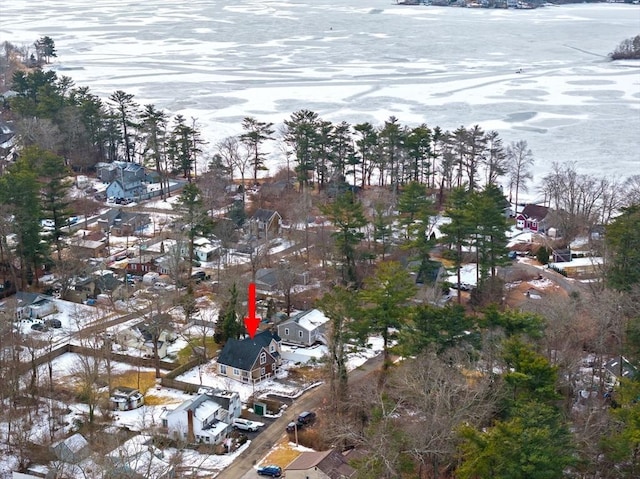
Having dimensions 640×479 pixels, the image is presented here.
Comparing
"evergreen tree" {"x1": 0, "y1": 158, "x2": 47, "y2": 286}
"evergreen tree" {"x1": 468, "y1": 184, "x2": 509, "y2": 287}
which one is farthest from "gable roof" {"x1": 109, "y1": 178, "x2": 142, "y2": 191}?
"evergreen tree" {"x1": 468, "y1": 184, "x2": 509, "y2": 287}

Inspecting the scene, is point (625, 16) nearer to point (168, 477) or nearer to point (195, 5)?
point (195, 5)

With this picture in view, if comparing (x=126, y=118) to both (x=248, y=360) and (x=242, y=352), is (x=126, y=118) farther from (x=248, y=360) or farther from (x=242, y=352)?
(x=248, y=360)

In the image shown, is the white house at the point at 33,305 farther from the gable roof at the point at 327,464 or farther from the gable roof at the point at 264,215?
the gable roof at the point at 327,464

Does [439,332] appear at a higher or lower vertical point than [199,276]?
higher

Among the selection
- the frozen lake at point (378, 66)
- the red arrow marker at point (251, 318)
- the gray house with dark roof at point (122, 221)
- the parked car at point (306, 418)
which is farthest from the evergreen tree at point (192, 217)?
the frozen lake at point (378, 66)

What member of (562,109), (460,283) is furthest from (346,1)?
(460,283)

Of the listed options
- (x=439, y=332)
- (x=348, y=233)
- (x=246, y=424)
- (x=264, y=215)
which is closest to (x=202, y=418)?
(x=246, y=424)
